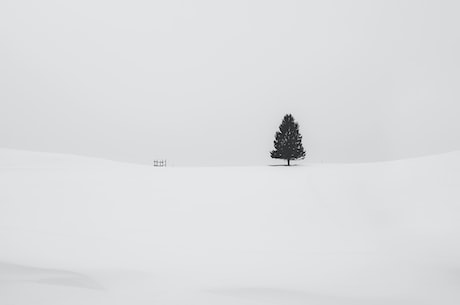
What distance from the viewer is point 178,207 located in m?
14.2

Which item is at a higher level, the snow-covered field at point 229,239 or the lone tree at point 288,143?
the lone tree at point 288,143

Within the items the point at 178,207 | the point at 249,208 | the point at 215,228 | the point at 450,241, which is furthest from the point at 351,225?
the point at 178,207

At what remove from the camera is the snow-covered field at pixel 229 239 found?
A: 6.75 metres

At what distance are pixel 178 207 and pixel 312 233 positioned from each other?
645 centimetres

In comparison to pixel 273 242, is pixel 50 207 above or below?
above

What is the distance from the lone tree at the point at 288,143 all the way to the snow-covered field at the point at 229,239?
1026 centimetres

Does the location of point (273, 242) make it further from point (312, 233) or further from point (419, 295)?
point (419, 295)

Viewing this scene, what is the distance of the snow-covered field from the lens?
675 centimetres

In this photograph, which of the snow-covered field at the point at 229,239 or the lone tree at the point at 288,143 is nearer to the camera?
the snow-covered field at the point at 229,239

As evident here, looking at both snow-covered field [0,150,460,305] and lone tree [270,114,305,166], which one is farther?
lone tree [270,114,305,166]

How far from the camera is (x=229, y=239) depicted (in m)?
10.6

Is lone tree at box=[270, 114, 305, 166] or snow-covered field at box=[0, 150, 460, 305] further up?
lone tree at box=[270, 114, 305, 166]

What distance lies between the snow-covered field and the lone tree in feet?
33.6

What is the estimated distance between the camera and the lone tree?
98.9 ft
